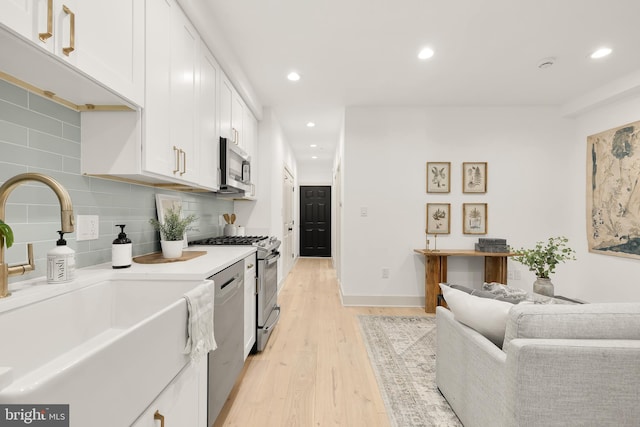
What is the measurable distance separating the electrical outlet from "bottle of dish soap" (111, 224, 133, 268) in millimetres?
149

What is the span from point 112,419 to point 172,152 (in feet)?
4.58

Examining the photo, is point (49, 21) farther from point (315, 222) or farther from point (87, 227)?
point (315, 222)

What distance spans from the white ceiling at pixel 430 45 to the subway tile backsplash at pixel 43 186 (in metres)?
1.39

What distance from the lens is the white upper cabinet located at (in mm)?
875

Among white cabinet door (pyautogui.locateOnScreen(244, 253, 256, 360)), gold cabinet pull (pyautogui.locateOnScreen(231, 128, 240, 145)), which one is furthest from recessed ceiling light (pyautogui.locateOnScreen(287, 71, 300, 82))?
white cabinet door (pyautogui.locateOnScreen(244, 253, 256, 360))

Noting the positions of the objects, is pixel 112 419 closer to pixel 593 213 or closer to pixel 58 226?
pixel 58 226

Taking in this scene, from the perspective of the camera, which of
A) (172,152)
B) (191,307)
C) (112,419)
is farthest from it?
(172,152)

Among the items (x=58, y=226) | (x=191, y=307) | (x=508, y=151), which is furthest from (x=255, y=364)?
(x=508, y=151)

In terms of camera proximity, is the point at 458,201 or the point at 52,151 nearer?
the point at 52,151

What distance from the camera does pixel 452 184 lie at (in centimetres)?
390

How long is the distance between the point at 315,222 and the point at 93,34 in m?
7.02

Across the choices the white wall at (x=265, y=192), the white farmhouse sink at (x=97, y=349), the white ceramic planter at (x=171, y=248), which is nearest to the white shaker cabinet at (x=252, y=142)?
the white wall at (x=265, y=192)

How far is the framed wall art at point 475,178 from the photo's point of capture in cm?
387

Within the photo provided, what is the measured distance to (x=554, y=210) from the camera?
12.7 feet
